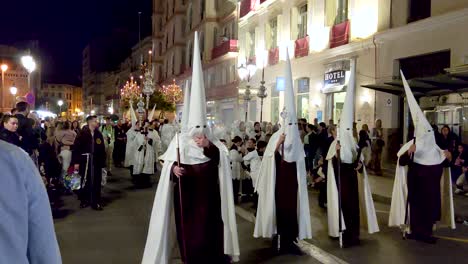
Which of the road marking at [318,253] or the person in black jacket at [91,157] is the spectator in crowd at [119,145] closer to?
the person in black jacket at [91,157]

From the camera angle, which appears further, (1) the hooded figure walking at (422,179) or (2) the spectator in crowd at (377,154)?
(2) the spectator in crowd at (377,154)

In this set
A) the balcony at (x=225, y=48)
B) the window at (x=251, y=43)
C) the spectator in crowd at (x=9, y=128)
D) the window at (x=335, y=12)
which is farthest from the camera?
the balcony at (x=225, y=48)

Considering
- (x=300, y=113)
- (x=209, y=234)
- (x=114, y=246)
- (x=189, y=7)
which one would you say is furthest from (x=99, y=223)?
(x=189, y=7)

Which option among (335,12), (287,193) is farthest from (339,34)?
(287,193)

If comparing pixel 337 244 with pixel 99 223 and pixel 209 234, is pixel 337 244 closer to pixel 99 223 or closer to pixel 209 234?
pixel 209 234

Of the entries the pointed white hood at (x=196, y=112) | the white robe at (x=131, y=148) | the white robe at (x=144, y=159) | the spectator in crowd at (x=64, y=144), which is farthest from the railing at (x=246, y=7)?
the pointed white hood at (x=196, y=112)

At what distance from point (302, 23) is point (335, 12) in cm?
367

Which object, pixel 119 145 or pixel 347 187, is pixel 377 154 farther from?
→ pixel 119 145

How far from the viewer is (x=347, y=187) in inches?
316

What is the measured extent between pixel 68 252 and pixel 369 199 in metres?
4.86

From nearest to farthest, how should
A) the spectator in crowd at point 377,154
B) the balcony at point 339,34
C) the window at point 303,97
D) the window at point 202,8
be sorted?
the spectator in crowd at point 377,154
the balcony at point 339,34
the window at point 303,97
the window at point 202,8

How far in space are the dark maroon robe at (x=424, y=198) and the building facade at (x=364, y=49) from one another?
23.1 feet

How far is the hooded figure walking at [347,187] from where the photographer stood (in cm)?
791

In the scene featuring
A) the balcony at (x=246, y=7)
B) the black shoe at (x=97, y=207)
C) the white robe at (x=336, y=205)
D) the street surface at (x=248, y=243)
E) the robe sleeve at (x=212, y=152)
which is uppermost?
the balcony at (x=246, y=7)
